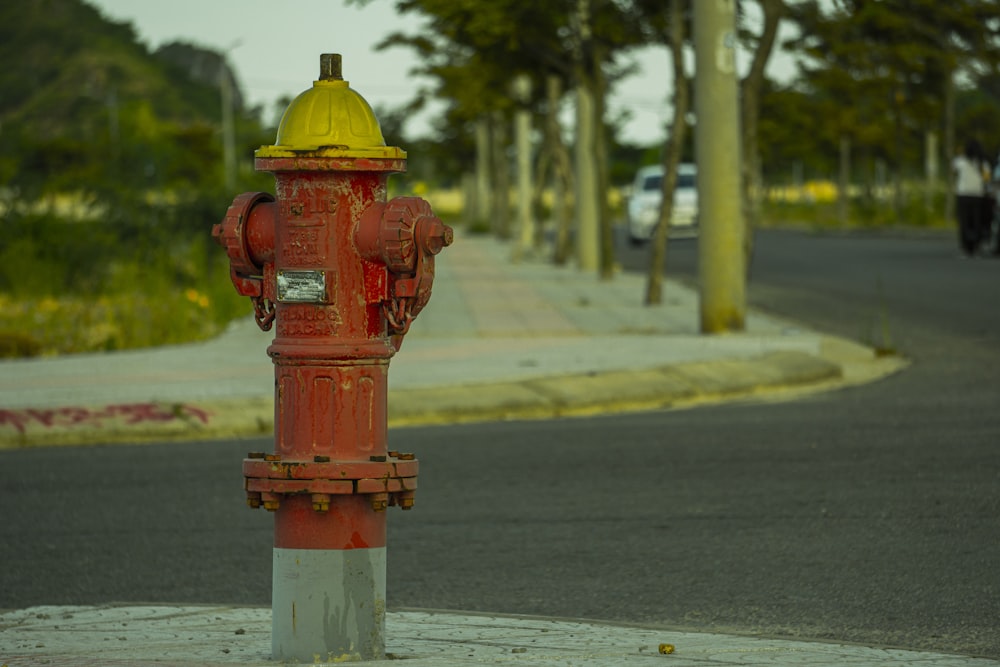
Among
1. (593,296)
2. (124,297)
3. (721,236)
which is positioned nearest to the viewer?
(721,236)

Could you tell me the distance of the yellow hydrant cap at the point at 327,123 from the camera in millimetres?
4465

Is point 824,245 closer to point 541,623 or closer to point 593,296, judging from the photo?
point 593,296

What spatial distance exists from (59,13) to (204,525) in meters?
116

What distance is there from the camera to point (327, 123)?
4.48 metres

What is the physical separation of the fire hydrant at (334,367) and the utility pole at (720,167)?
36.8ft

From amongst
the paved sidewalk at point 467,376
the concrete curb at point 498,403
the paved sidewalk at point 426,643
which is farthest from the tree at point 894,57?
the paved sidewalk at point 426,643

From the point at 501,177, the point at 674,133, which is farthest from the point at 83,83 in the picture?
the point at 674,133

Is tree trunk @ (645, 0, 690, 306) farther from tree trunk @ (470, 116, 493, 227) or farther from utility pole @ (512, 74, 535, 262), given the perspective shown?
tree trunk @ (470, 116, 493, 227)

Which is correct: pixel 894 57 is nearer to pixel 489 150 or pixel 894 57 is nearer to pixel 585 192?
pixel 585 192

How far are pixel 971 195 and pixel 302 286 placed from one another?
2562cm

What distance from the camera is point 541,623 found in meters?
5.45

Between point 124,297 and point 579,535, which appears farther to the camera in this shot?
point 124,297

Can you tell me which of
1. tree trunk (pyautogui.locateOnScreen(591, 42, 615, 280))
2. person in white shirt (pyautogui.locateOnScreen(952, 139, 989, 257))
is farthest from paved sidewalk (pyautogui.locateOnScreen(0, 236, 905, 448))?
person in white shirt (pyautogui.locateOnScreen(952, 139, 989, 257))

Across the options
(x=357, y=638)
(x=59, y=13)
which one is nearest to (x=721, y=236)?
(x=357, y=638)
